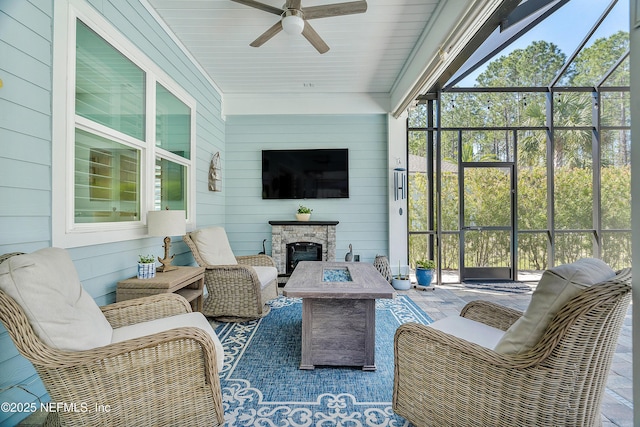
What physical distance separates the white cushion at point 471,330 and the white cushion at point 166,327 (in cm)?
122

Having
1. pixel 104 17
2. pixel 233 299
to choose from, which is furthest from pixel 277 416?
pixel 104 17

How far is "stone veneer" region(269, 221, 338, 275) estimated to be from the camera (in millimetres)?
4758

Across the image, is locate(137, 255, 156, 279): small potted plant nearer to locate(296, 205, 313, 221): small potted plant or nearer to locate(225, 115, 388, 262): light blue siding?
locate(225, 115, 388, 262): light blue siding

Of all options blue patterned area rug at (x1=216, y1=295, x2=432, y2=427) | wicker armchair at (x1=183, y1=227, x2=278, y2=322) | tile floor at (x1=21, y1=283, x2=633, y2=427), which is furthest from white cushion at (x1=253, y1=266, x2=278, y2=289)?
tile floor at (x1=21, y1=283, x2=633, y2=427)

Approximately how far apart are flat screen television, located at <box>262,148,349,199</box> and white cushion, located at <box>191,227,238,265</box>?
1.53 metres

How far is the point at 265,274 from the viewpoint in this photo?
3.36 m

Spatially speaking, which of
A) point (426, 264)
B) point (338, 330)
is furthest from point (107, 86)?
point (426, 264)

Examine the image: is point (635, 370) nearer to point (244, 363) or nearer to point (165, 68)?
point (244, 363)

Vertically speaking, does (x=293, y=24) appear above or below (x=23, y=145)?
above

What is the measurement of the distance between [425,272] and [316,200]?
213 centimetres

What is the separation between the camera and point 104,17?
224 centimetres

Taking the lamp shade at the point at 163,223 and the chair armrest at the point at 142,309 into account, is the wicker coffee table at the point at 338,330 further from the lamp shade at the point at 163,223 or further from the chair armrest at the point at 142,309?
the lamp shade at the point at 163,223

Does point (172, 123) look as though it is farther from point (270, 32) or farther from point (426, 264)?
point (426, 264)

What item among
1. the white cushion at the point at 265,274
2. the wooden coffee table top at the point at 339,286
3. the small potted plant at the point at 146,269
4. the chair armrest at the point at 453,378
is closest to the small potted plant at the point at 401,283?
the wooden coffee table top at the point at 339,286
